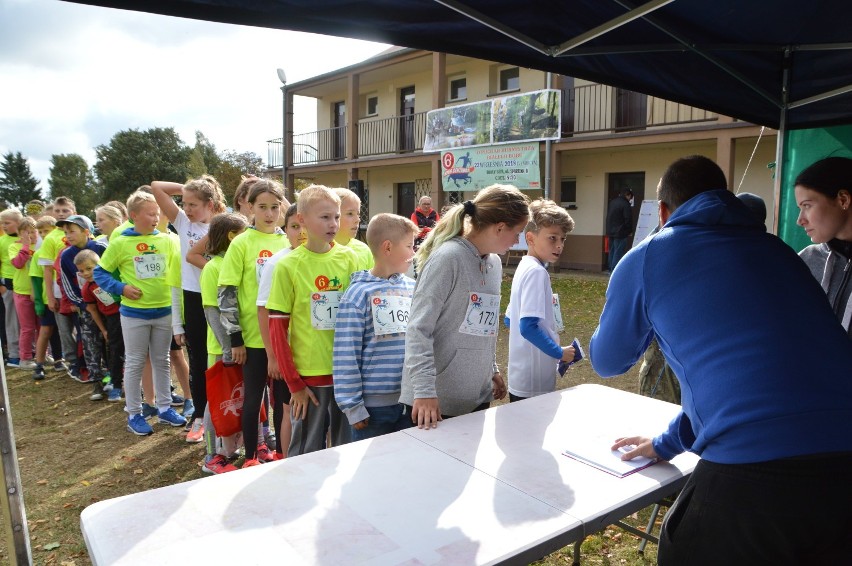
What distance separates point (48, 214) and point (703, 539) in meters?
8.22

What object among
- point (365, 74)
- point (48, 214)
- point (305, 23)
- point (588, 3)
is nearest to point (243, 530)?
point (305, 23)

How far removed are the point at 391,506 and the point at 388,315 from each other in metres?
1.13

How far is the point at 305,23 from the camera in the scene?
2.01 metres

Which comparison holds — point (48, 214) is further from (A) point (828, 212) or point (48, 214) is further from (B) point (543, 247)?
(A) point (828, 212)

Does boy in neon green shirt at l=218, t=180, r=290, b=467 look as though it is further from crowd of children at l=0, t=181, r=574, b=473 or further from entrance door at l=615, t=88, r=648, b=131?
entrance door at l=615, t=88, r=648, b=131

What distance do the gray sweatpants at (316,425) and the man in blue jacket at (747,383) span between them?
1.87 m

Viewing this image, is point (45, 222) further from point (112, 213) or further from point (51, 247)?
point (112, 213)

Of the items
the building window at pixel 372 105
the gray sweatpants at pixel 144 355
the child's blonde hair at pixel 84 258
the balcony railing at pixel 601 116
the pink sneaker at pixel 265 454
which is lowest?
the pink sneaker at pixel 265 454

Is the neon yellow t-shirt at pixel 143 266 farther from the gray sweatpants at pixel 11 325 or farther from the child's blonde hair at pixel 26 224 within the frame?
the gray sweatpants at pixel 11 325

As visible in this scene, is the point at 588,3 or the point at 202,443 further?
the point at 202,443

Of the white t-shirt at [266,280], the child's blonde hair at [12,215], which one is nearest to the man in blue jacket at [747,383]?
the white t-shirt at [266,280]

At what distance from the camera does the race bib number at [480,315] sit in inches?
89.0

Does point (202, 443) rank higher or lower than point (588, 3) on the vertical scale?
lower

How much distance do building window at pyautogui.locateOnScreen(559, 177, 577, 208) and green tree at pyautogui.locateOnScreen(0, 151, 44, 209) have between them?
76151 mm
